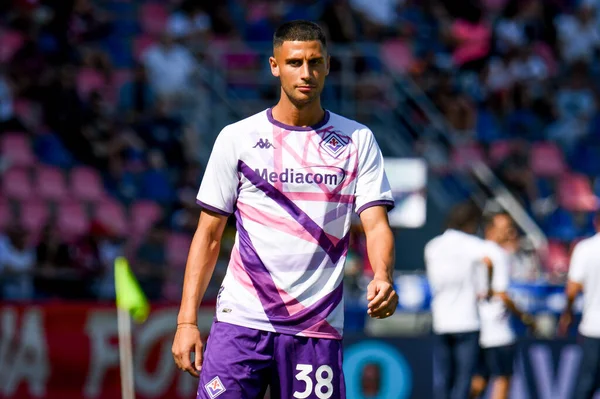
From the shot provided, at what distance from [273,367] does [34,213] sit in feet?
33.7

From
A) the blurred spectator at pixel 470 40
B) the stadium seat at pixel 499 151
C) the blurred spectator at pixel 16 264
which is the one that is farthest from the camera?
the blurred spectator at pixel 470 40

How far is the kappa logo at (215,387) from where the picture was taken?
16.7 ft

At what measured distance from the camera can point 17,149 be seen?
1552 centimetres

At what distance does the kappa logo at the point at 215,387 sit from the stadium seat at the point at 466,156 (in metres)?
Answer: 11.5

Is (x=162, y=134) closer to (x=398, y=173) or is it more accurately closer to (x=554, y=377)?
(x=398, y=173)

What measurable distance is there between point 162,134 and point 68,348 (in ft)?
14.6

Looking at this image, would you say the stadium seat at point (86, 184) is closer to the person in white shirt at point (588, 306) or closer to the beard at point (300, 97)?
the person in white shirt at point (588, 306)

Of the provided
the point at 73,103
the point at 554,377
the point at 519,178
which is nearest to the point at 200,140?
the point at 73,103

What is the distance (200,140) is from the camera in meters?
16.4

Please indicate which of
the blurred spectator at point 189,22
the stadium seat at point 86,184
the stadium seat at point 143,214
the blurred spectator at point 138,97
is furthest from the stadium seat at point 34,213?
the blurred spectator at point 189,22

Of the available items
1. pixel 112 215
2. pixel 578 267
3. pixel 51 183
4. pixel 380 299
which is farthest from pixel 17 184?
pixel 380 299

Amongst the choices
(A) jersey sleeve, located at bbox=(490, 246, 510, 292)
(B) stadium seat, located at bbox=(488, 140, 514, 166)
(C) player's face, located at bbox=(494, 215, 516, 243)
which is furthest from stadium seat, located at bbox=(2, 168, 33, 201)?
(A) jersey sleeve, located at bbox=(490, 246, 510, 292)

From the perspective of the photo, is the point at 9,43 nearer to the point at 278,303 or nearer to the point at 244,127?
the point at 244,127

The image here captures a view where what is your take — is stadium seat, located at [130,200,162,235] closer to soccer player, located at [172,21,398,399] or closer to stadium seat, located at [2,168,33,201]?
stadium seat, located at [2,168,33,201]
